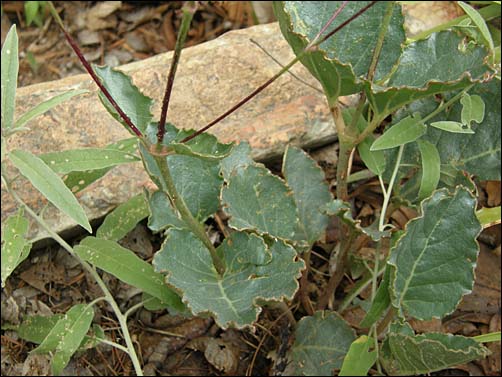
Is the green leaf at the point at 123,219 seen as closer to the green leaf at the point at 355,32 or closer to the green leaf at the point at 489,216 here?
the green leaf at the point at 355,32

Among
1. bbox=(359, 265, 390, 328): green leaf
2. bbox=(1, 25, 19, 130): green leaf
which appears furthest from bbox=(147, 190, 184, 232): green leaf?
bbox=(359, 265, 390, 328): green leaf

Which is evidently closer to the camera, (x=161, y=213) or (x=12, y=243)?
(x=12, y=243)

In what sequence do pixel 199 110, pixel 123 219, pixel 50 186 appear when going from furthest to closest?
pixel 199 110
pixel 123 219
pixel 50 186

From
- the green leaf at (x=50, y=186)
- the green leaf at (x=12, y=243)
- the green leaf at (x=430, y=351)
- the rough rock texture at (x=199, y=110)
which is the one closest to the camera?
the green leaf at (x=50, y=186)

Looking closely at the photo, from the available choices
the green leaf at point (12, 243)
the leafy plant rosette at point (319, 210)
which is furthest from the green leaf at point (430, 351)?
the green leaf at point (12, 243)

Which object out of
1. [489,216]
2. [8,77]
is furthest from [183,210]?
[489,216]

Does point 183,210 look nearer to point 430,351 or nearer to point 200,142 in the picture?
point 200,142

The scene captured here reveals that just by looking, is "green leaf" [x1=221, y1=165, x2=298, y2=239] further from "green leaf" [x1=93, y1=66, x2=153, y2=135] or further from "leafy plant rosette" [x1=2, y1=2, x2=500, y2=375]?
"green leaf" [x1=93, y1=66, x2=153, y2=135]
